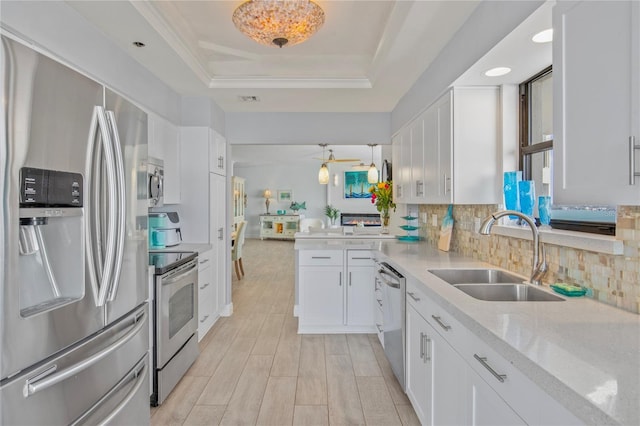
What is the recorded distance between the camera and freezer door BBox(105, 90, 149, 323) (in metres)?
1.61

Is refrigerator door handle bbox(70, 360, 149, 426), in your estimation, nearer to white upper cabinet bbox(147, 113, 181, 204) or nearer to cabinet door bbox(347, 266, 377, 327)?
white upper cabinet bbox(147, 113, 181, 204)

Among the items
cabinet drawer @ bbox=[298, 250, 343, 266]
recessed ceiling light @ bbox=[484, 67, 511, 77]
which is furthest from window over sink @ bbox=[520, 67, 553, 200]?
cabinet drawer @ bbox=[298, 250, 343, 266]

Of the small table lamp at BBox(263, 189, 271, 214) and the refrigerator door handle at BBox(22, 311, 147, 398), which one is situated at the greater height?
the small table lamp at BBox(263, 189, 271, 214)

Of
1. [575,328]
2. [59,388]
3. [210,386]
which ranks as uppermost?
[575,328]

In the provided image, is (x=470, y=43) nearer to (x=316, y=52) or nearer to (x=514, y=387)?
(x=316, y=52)

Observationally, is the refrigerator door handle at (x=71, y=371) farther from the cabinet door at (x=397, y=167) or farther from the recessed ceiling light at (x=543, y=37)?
the cabinet door at (x=397, y=167)

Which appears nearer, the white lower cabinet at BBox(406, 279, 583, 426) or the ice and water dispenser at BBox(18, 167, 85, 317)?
the white lower cabinet at BBox(406, 279, 583, 426)

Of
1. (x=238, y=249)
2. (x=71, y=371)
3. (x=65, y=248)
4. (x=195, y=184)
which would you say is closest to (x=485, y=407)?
(x=71, y=371)

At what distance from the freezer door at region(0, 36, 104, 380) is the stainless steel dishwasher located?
1.72 m

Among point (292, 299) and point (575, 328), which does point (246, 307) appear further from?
point (575, 328)

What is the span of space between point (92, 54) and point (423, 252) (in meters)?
2.83

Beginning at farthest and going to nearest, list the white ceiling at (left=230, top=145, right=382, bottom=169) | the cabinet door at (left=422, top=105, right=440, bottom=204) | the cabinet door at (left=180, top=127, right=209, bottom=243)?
the white ceiling at (left=230, top=145, right=382, bottom=169), the cabinet door at (left=180, top=127, right=209, bottom=243), the cabinet door at (left=422, top=105, right=440, bottom=204)

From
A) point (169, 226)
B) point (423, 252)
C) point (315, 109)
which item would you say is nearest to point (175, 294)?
point (169, 226)

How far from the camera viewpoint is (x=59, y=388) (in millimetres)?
1276
